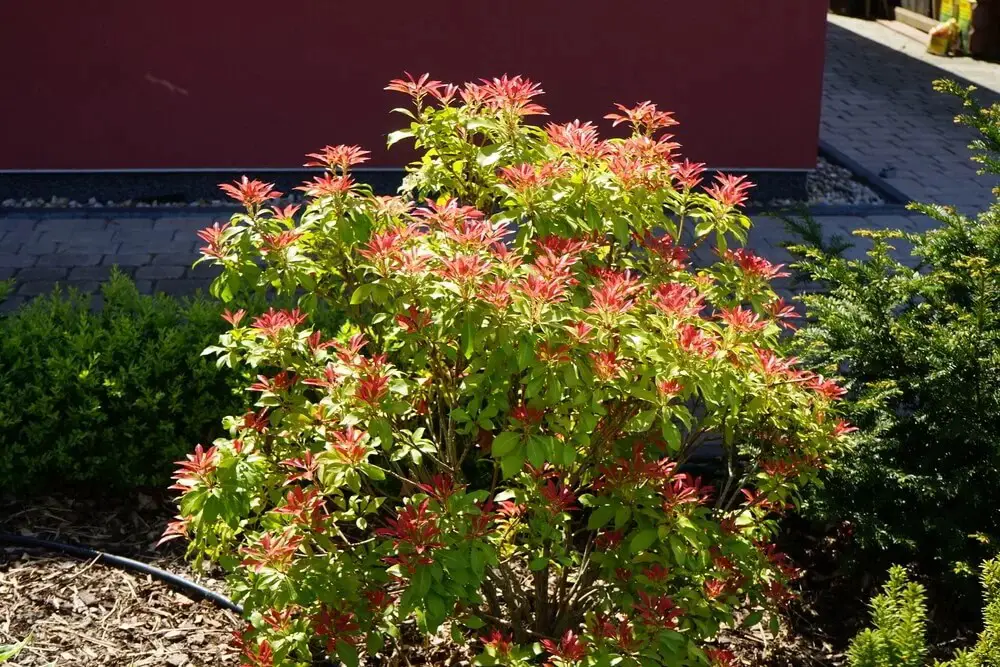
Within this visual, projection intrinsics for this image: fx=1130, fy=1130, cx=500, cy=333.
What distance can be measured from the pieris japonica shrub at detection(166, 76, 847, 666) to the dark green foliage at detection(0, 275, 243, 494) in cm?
143

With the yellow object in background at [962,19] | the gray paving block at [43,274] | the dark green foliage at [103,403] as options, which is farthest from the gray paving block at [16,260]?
the yellow object in background at [962,19]

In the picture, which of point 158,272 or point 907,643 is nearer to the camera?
point 907,643

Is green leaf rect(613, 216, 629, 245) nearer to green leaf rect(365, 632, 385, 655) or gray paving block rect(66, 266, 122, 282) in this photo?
green leaf rect(365, 632, 385, 655)

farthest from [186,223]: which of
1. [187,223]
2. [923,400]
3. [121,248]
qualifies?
[923,400]

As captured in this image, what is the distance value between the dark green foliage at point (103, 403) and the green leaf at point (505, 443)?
239 cm

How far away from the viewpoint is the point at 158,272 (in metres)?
8.60

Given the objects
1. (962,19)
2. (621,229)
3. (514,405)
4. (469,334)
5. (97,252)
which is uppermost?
(962,19)

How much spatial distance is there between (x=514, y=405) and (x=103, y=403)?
245 cm

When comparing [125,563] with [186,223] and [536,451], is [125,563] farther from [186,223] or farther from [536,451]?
[186,223]

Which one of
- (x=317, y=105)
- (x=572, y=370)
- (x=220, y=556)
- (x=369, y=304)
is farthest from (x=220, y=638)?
(x=317, y=105)

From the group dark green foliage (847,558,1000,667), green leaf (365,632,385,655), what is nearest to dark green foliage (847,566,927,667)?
dark green foliage (847,558,1000,667)

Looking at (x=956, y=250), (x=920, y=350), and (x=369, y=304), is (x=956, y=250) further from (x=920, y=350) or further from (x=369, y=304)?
(x=369, y=304)

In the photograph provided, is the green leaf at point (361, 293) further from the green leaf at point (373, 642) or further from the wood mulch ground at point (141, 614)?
the wood mulch ground at point (141, 614)

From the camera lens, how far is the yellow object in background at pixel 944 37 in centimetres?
1789
